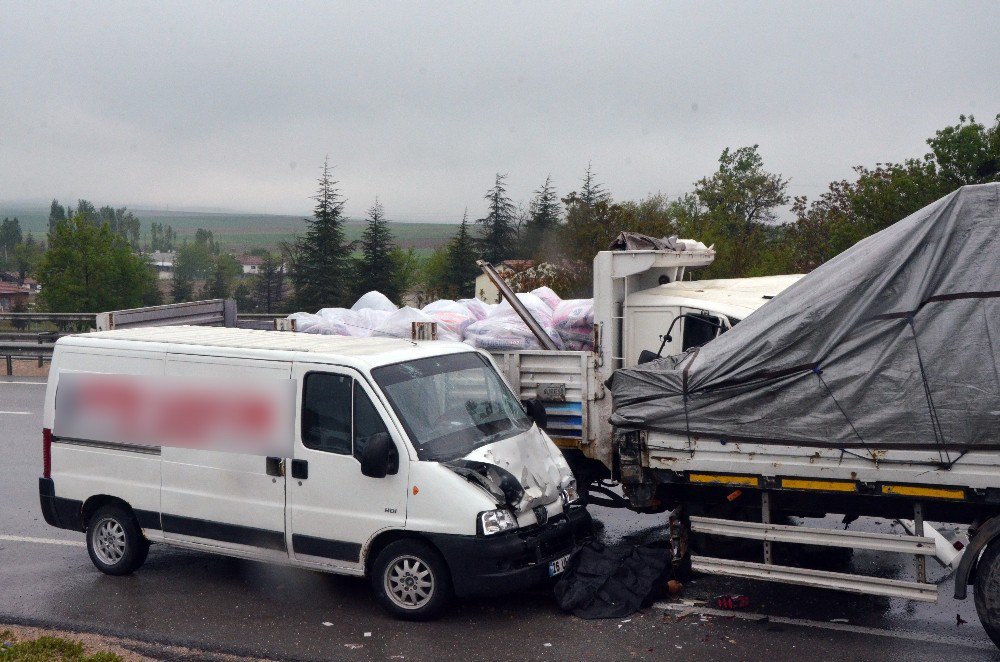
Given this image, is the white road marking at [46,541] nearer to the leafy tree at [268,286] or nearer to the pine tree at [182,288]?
the leafy tree at [268,286]

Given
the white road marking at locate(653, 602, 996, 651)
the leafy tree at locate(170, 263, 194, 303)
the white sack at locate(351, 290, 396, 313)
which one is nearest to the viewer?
the white road marking at locate(653, 602, 996, 651)

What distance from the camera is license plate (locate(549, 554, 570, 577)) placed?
6738 mm

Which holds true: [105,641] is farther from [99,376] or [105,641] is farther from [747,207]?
[747,207]

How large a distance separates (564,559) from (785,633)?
1.58 meters

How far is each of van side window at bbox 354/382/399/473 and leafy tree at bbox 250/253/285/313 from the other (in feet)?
178

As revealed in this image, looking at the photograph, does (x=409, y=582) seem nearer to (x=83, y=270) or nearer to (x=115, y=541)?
(x=115, y=541)

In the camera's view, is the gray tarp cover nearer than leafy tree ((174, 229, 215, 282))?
Yes

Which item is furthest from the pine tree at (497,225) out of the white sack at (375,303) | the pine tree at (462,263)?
the white sack at (375,303)

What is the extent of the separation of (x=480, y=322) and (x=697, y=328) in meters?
2.09

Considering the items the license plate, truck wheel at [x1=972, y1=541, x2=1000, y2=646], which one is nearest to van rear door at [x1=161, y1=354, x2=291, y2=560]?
the license plate

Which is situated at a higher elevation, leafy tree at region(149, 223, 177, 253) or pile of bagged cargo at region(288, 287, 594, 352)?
leafy tree at region(149, 223, 177, 253)

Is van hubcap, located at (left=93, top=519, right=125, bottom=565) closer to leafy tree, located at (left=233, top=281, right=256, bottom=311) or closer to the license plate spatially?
the license plate

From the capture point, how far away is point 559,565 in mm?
6828

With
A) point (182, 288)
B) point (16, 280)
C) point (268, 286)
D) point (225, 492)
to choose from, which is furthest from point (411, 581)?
point (16, 280)
